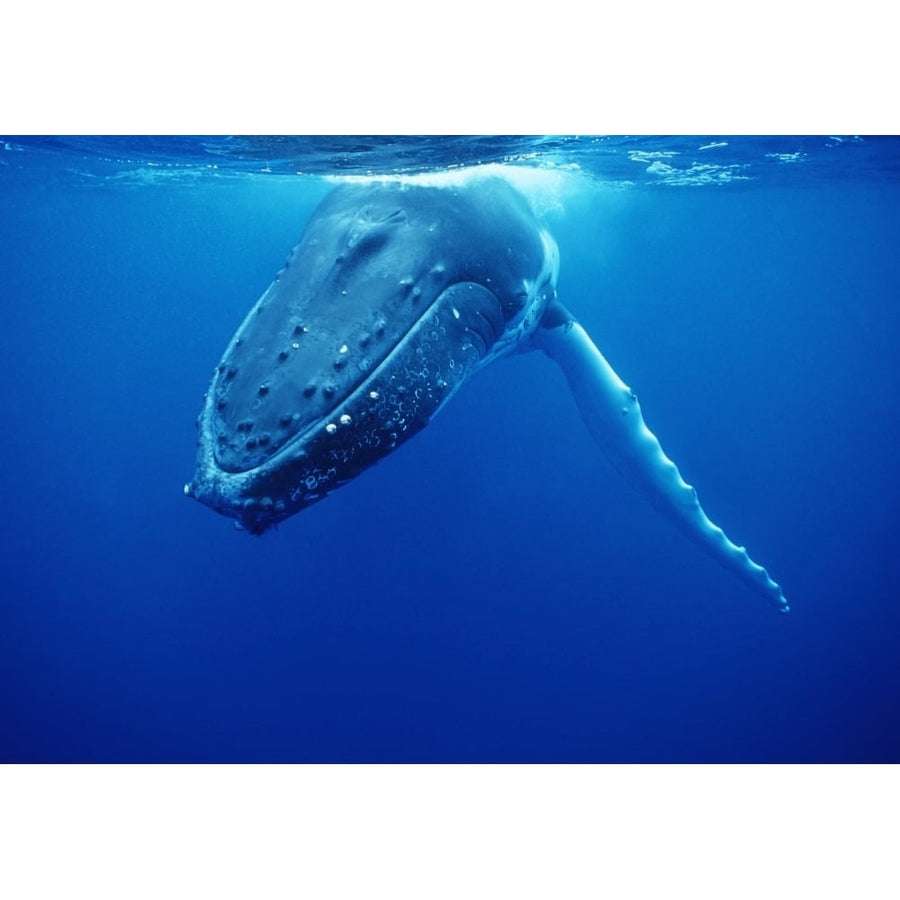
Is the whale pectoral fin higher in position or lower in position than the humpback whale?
higher

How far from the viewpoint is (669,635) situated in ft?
83.1

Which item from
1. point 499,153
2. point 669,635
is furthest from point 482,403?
point 669,635

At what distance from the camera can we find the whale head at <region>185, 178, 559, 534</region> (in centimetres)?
414

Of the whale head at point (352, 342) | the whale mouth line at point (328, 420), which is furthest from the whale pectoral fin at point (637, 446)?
the whale mouth line at point (328, 420)

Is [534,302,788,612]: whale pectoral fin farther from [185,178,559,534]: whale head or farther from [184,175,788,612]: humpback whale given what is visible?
[185,178,559,534]: whale head

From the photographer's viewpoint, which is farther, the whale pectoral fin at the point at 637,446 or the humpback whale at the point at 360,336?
the whale pectoral fin at the point at 637,446

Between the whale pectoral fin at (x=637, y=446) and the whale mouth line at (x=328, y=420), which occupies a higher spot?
the whale pectoral fin at (x=637, y=446)

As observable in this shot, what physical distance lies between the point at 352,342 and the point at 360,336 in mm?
85

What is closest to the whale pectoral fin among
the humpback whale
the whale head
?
the humpback whale

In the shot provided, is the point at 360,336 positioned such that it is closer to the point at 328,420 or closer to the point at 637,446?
the point at 328,420

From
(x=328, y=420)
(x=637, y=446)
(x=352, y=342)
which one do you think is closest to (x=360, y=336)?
(x=352, y=342)

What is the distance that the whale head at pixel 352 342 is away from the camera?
414cm

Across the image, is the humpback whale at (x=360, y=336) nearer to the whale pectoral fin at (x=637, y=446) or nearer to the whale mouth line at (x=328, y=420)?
the whale mouth line at (x=328, y=420)

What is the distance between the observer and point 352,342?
4.57 metres
